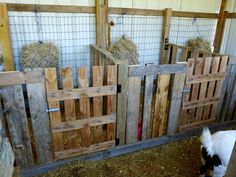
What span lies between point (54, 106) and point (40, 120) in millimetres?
219

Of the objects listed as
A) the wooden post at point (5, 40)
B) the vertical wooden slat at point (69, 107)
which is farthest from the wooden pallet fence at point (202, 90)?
the wooden post at point (5, 40)

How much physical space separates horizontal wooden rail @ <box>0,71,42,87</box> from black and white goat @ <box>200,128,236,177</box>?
1.80 metres

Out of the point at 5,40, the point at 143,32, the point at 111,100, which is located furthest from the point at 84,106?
the point at 143,32

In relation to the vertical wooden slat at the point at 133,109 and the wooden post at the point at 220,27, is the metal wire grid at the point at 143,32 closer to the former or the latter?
the wooden post at the point at 220,27

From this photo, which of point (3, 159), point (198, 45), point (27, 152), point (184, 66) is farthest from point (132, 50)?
point (3, 159)

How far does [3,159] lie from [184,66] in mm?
2306

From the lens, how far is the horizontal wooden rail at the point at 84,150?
2.36m

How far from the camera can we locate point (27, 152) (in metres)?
2.18

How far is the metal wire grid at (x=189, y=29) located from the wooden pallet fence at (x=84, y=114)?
→ 10.5ft

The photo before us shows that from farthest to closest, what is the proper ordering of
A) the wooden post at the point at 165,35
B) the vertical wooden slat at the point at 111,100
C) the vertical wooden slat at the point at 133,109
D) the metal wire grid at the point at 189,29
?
the metal wire grid at the point at 189,29, the wooden post at the point at 165,35, the vertical wooden slat at the point at 133,109, the vertical wooden slat at the point at 111,100

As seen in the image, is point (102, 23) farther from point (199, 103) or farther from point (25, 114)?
point (25, 114)

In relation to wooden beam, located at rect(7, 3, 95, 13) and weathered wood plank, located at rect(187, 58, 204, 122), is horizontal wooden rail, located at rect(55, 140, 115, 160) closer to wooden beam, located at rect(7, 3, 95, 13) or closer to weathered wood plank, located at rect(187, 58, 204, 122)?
weathered wood plank, located at rect(187, 58, 204, 122)

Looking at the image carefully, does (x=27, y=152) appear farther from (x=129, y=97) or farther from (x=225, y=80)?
(x=225, y=80)

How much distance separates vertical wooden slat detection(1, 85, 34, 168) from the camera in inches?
74.7
